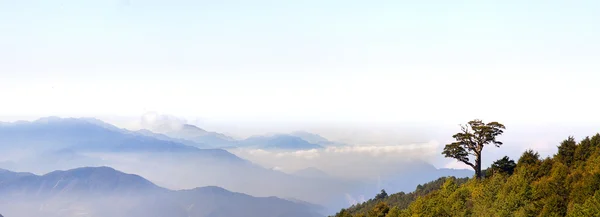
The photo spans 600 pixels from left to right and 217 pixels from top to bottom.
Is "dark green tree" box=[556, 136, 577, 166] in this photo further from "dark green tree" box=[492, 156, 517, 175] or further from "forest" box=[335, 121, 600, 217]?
"dark green tree" box=[492, 156, 517, 175]

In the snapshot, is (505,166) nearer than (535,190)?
No

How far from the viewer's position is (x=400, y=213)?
84.1 meters

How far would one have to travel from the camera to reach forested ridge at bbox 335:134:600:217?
181 feet

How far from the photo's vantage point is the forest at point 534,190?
55.2 metres

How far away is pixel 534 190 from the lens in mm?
62062

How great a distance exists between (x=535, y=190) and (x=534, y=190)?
108mm

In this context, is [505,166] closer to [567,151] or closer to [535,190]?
[567,151]

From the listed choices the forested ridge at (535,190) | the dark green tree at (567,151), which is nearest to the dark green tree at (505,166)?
the forested ridge at (535,190)

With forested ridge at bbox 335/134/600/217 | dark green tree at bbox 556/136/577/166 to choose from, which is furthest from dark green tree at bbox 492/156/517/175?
dark green tree at bbox 556/136/577/166

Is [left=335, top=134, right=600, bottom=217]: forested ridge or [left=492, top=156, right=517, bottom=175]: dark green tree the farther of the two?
[left=492, top=156, right=517, bottom=175]: dark green tree

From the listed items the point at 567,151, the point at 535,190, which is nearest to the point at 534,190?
the point at 535,190

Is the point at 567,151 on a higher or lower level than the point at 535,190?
higher

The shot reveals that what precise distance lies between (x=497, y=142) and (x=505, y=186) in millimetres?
17695

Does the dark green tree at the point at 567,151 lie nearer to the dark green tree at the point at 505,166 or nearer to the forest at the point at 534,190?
the forest at the point at 534,190
